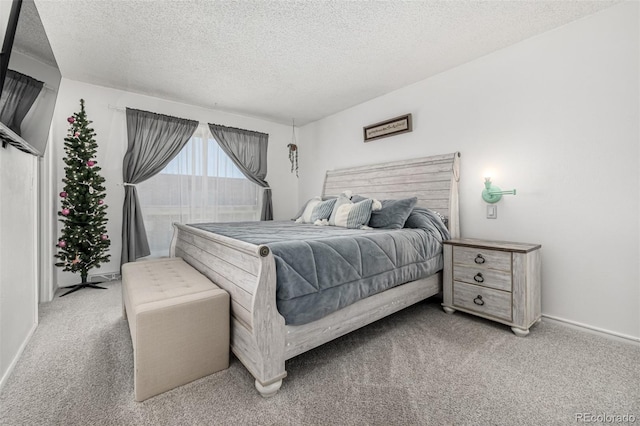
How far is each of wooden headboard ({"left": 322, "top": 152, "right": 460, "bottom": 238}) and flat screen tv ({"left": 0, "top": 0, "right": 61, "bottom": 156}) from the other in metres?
3.29

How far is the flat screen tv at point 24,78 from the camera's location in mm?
1401

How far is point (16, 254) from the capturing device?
1897mm

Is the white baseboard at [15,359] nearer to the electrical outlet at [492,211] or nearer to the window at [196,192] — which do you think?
the window at [196,192]

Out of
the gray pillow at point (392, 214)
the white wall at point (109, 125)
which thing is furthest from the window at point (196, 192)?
the gray pillow at point (392, 214)

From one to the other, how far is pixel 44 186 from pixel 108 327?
1.84 meters

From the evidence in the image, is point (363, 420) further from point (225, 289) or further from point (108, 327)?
point (108, 327)

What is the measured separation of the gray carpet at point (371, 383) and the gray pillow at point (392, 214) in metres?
1.01

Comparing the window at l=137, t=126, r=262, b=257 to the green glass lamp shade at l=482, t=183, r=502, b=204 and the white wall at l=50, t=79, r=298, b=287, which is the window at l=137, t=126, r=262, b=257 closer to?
the white wall at l=50, t=79, r=298, b=287

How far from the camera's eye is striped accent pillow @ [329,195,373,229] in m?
2.88

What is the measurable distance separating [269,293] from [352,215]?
1654 millimetres

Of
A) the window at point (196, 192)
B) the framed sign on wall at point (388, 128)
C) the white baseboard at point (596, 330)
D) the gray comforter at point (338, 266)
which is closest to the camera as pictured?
the gray comforter at point (338, 266)

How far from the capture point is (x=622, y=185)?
2.11 m

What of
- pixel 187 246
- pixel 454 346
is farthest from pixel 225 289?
pixel 454 346

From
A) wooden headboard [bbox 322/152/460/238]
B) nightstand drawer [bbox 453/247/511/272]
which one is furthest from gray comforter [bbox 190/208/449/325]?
wooden headboard [bbox 322/152/460/238]
